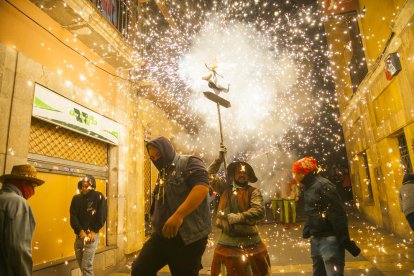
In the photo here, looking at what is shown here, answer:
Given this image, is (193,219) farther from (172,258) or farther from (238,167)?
(238,167)

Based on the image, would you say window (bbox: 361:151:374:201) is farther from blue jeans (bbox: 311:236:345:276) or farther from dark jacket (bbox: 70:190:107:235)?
dark jacket (bbox: 70:190:107:235)

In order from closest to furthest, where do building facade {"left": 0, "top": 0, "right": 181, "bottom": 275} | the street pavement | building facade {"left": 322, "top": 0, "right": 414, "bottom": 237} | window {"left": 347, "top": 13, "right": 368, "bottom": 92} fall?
building facade {"left": 0, "top": 0, "right": 181, "bottom": 275} → the street pavement → building facade {"left": 322, "top": 0, "right": 414, "bottom": 237} → window {"left": 347, "top": 13, "right": 368, "bottom": 92}

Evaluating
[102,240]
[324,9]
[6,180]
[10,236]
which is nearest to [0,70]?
[6,180]

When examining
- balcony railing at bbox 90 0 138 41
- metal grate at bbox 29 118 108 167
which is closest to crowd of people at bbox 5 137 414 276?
metal grate at bbox 29 118 108 167

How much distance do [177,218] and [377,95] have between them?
9.86 metres

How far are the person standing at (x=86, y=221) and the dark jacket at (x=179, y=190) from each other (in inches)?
119

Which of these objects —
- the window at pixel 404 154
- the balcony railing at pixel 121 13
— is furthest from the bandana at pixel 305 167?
the balcony railing at pixel 121 13

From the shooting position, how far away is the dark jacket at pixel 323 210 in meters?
3.51

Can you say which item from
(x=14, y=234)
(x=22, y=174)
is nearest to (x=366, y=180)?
(x=22, y=174)

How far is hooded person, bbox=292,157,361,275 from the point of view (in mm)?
3492

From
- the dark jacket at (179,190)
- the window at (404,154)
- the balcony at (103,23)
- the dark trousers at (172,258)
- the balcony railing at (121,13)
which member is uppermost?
the balcony railing at (121,13)

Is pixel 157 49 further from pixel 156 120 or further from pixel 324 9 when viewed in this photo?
pixel 324 9

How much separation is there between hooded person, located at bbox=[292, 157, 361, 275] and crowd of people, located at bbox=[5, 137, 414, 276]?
1 cm

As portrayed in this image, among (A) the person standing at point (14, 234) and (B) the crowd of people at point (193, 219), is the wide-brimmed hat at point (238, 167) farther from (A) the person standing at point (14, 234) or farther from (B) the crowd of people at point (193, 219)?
(A) the person standing at point (14, 234)
